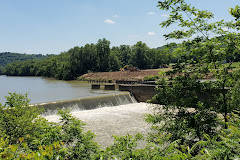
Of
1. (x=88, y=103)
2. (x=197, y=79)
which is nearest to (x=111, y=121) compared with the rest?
(x=88, y=103)

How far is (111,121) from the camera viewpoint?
15.7 metres

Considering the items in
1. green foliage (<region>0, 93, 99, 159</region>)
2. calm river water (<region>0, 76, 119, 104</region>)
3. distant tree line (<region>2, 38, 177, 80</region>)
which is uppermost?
distant tree line (<region>2, 38, 177, 80</region>)

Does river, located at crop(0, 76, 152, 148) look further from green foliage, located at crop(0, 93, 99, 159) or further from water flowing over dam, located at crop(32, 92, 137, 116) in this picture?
green foliage, located at crop(0, 93, 99, 159)

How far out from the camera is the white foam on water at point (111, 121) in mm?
13045

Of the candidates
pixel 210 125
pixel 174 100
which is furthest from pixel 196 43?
pixel 210 125

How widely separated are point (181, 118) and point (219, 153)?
2.59 metres

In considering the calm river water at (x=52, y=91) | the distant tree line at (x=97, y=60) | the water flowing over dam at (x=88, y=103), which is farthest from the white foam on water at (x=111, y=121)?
the distant tree line at (x=97, y=60)

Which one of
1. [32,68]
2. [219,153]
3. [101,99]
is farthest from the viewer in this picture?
[32,68]

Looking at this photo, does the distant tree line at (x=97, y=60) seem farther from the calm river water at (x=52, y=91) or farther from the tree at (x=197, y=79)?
the tree at (x=197, y=79)

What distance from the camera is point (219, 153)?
2.38 meters

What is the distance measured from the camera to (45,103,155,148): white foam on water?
13045mm

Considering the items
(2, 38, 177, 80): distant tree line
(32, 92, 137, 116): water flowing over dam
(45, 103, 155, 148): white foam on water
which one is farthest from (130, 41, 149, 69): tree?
(45, 103, 155, 148): white foam on water

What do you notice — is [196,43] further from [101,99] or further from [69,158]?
[101,99]

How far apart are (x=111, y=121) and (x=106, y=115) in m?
1.73
